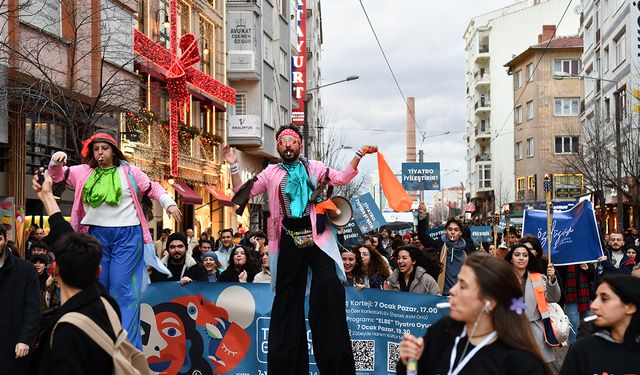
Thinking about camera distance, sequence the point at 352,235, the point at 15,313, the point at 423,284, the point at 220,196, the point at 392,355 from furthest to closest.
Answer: the point at 220,196 → the point at 352,235 → the point at 423,284 → the point at 392,355 → the point at 15,313

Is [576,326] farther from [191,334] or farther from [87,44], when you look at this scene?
[87,44]

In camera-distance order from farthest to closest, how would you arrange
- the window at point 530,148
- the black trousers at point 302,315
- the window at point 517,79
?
1. the window at point 517,79
2. the window at point 530,148
3. the black trousers at point 302,315

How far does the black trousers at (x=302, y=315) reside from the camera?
7070 millimetres

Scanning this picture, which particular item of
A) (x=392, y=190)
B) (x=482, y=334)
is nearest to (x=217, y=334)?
(x=392, y=190)

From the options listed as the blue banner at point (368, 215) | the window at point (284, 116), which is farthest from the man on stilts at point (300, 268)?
the window at point (284, 116)

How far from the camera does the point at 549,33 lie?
253ft

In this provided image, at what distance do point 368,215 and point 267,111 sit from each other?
71.4 ft

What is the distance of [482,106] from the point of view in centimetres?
8919

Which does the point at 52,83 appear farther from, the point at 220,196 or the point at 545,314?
the point at 220,196

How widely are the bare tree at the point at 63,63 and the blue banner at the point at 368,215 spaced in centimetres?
500

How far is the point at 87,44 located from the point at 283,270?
12.0 m

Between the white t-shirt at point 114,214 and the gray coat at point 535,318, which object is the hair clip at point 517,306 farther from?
the gray coat at point 535,318

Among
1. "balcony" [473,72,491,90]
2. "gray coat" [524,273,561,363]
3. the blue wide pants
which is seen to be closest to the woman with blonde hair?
the blue wide pants

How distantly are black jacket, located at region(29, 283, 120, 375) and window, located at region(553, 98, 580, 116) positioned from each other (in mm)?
67950
